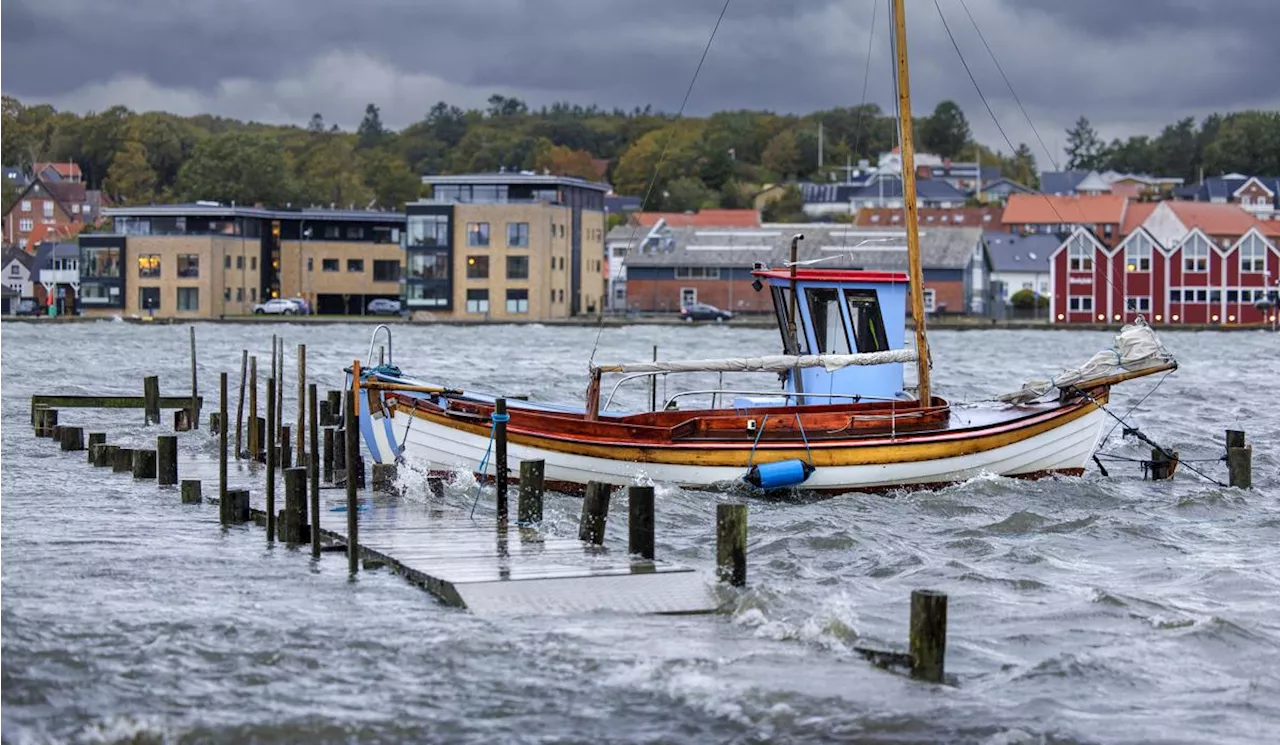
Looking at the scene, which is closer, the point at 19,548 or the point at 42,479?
the point at 19,548

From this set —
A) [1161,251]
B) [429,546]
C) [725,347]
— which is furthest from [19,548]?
[1161,251]

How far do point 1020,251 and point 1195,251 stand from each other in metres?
24.7

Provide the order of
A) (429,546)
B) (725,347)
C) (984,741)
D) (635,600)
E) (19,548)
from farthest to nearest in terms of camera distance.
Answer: (725,347) < (19,548) < (429,546) < (635,600) < (984,741)

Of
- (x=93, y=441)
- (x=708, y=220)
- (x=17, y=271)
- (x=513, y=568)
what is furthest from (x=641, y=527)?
(x=17, y=271)

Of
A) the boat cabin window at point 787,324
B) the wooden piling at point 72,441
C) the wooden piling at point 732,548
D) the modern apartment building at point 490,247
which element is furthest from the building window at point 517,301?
the wooden piling at point 732,548

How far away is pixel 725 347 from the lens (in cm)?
10262

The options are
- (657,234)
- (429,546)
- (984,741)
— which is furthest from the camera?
(657,234)

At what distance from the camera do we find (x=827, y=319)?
33688 mm

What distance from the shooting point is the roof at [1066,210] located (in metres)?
174

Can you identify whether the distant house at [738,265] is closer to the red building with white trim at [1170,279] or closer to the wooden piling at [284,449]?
the red building with white trim at [1170,279]

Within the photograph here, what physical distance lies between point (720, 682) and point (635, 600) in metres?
3.13

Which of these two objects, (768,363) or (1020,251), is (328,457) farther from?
(1020,251)

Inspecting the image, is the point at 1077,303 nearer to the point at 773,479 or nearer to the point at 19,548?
the point at 773,479

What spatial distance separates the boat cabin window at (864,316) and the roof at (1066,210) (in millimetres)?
142890
